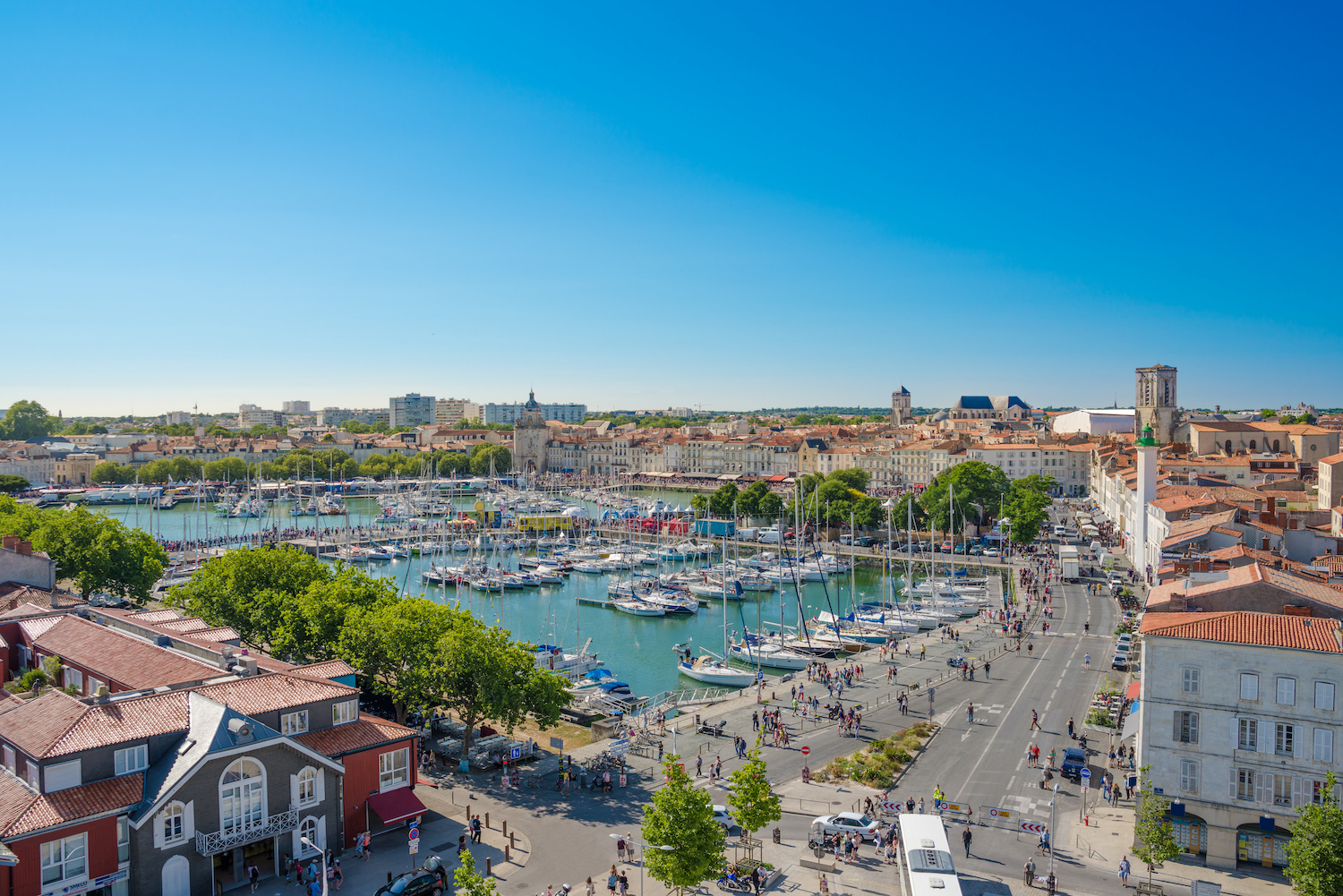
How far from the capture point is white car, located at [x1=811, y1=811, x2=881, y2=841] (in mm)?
21969

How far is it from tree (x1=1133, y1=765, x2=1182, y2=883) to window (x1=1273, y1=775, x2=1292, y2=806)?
2397 mm

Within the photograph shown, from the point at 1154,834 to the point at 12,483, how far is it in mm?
139976

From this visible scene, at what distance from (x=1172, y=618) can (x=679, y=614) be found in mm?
35451

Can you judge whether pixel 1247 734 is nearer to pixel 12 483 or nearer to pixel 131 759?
pixel 131 759

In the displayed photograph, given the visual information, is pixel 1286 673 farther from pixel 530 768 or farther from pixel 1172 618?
pixel 530 768

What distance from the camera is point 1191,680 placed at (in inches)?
865

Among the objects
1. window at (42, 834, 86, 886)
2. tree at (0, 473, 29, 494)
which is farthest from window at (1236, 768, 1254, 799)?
tree at (0, 473, 29, 494)

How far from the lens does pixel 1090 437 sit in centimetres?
12262

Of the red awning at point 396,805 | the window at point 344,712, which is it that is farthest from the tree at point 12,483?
the red awning at point 396,805

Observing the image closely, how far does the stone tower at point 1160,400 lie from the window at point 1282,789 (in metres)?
86.3

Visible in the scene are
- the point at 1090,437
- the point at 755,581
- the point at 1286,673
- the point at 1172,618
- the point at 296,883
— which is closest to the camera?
the point at 296,883

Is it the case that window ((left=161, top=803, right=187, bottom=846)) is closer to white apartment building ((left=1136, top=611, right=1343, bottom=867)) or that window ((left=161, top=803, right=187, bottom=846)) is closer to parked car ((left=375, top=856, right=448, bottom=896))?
parked car ((left=375, top=856, right=448, bottom=896))

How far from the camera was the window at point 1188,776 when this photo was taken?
21828 millimetres

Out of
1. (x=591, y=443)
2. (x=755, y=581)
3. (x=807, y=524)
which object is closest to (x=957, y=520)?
(x=807, y=524)
